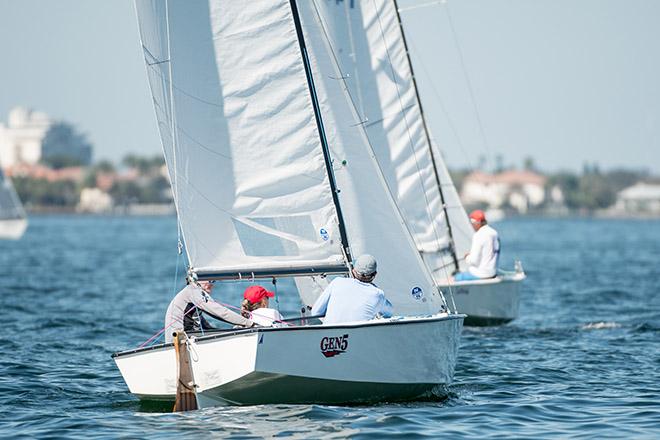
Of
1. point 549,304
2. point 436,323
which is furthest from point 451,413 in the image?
point 549,304

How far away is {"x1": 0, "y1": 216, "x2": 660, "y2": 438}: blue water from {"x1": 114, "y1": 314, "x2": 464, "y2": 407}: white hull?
0.66 feet

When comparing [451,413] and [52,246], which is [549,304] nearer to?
[451,413]

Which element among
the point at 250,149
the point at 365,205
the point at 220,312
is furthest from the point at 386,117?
the point at 220,312

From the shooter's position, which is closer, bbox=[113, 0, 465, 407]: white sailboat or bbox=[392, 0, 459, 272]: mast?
bbox=[113, 0, 465, 407]: white sailboat

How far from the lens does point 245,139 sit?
1483 cm

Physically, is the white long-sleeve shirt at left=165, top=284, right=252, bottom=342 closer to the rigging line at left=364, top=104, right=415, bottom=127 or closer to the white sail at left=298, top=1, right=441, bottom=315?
the white sail at left=298, top=1, right=441, bottom=315

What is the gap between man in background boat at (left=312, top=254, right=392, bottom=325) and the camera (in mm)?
13594

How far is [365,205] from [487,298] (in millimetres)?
7402

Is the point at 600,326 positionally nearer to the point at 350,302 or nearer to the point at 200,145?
the point at 350,302

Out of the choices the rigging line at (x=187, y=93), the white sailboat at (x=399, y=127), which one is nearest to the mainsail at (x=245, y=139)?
the rigging line at (x=187, y=93)

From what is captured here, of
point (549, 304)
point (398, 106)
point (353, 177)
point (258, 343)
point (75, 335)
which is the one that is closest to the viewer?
point (258, 343)

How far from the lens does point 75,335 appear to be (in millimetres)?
22016

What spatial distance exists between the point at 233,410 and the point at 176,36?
4.20m

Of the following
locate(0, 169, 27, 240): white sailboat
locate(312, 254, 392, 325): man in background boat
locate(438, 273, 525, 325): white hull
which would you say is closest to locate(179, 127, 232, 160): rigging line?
locate(312, 254, 392, 325): man in background boat
